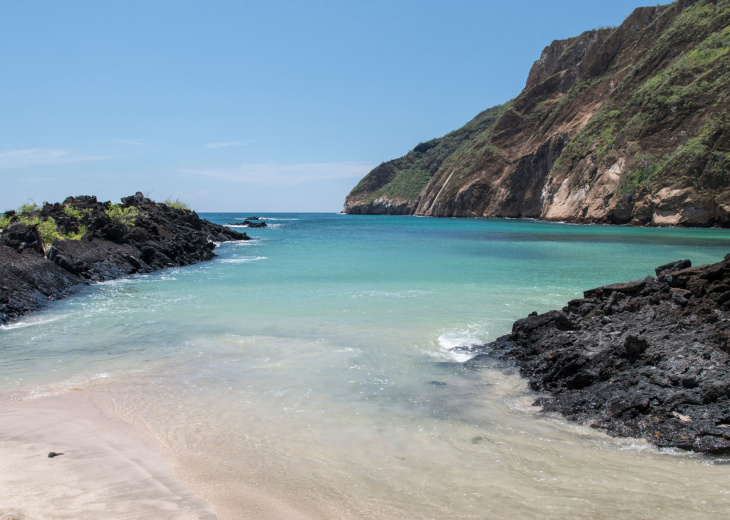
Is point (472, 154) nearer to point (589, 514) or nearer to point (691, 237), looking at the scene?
point (691, 237)

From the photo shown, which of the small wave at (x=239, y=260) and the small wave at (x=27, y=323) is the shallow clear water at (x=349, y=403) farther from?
the small wave at (x=239, y=260)

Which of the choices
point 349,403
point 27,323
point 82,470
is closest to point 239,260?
point 27,323

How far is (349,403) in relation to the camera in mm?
6145

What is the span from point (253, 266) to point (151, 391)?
52.0 feet

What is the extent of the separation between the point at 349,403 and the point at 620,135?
55519 millimetres

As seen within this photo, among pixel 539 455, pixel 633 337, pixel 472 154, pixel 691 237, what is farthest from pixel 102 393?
pixel 472 154

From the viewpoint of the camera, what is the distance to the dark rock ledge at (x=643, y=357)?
16.9 feet

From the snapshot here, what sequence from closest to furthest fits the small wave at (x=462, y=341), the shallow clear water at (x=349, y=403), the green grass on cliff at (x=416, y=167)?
A: the shallow clear water at (x=349, y=403) < the small wave at (x=462, y=341) < the green grass on cliff at (x=416, y=167)

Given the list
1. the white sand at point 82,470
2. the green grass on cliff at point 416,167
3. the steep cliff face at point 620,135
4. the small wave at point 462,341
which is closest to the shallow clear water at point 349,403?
the small wave at point 462,341

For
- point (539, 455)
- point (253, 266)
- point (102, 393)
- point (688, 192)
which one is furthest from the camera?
point (688, 192)

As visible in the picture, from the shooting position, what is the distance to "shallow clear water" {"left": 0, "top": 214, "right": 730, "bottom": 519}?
13.2 ft

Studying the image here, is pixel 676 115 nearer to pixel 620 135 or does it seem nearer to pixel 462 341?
pixel 620 135

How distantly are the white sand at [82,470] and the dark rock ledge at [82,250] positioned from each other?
24.3 ft

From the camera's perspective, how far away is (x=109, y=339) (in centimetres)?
932
